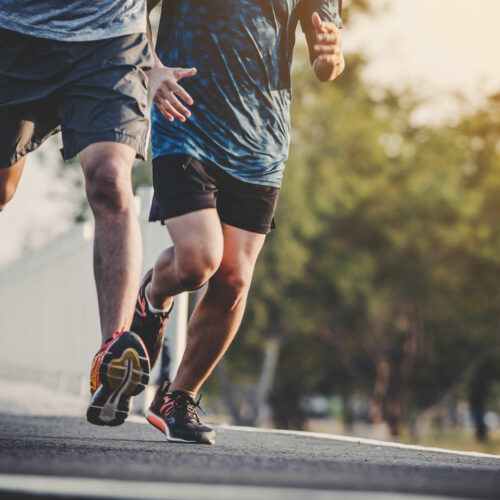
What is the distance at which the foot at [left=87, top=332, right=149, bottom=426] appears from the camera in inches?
121

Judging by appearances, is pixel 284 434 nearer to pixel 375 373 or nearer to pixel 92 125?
pixel 92 125

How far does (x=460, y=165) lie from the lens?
95.7 feet

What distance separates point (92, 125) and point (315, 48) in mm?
1294

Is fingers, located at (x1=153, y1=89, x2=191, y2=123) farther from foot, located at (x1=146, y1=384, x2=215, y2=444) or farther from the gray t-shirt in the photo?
foot, located at (x1=146, y1=384, x2=215, y2=444)

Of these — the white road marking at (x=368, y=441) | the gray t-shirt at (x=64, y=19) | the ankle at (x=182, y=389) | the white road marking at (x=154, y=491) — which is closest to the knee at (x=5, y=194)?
the gray t-shirt at (x=64, y=19)

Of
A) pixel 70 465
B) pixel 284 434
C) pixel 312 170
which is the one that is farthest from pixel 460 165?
pixel 70 465

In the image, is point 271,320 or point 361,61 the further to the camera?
point 361,61

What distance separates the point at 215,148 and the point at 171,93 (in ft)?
1.04

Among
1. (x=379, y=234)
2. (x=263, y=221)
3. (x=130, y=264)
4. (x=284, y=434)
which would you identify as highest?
(x=379, y=234)

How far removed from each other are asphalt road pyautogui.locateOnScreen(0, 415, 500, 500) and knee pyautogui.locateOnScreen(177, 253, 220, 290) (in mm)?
674

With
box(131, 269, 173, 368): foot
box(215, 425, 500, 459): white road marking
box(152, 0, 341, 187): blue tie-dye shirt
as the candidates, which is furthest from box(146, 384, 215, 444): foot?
box(152, 0, 341, 187): blue tie-dye shirt

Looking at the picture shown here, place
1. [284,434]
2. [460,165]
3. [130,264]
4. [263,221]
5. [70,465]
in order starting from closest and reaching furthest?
[70,465], [130,264], [263,221], [284,434], [460,165]

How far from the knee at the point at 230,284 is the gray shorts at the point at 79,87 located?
775mm

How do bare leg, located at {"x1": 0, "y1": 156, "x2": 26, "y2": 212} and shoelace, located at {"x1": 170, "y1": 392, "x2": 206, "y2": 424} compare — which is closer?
bare leg, located at {"x1": 0, "y1": 156, "x2": 26, "y2": 212}
